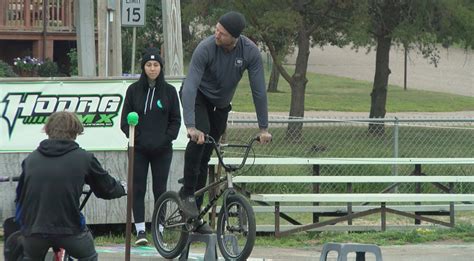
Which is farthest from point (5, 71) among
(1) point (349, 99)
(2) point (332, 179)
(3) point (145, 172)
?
(1) point (349, 99)

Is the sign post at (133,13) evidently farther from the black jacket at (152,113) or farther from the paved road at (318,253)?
the paved road at (318,253)

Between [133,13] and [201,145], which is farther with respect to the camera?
[133,13]

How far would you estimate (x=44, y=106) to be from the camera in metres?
10.3

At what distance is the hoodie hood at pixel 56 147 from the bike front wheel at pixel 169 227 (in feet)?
7.54

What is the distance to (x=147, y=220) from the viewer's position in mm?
10734

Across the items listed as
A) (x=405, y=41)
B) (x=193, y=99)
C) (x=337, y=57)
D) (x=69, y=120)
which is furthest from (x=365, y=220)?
(x=337, y=57)

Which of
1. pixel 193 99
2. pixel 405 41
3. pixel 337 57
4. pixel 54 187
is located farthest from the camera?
pixel 337 57

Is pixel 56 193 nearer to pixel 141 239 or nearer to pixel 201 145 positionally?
pixel 201 145

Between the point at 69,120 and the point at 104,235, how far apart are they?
451 cm

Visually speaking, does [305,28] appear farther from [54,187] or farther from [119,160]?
[54,187]

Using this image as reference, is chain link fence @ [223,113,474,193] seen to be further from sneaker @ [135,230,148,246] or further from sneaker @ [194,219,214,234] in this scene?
sneaker @ [194,219,214,234]

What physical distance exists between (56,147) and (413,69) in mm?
48362

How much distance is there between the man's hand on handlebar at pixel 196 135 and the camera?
26.0ft

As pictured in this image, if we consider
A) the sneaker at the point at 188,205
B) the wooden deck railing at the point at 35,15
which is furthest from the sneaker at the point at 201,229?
the wooden deck railing at the point at 35,15
